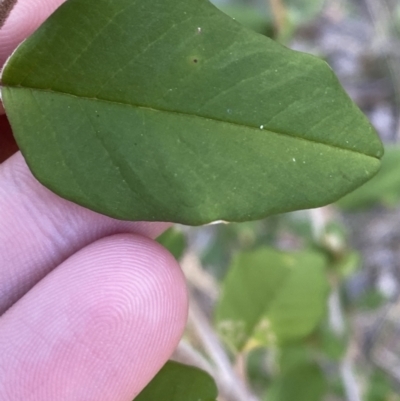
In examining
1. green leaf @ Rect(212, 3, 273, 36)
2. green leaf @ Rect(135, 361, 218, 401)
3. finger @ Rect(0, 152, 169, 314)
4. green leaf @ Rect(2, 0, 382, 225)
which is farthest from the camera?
green leaf @ Rect(212, 3, 273, 36)

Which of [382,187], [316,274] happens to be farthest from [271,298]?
[382,187]

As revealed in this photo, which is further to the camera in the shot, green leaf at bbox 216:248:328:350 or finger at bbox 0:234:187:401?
green leaf at bbox 216:248:328:350

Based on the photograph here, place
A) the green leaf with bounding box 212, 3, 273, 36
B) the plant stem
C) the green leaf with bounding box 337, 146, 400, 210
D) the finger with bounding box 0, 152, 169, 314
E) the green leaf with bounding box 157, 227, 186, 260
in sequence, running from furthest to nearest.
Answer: the green leaf with bounding box 212, 3, 273, 36 → the green leaf with bounding box 337, 146, 400, 210 → the green leaf with bounding box 157, 227, 186, 260 → the plant stem → the finger with bounding box 0, 152, 169, 314

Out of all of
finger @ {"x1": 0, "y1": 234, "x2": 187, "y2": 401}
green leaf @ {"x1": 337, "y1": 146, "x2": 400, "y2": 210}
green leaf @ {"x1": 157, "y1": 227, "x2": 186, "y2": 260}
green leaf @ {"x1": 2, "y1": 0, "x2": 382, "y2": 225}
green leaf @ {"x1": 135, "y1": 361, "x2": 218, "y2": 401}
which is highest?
green leaf @ {"x1": 2, "y1": 0, "x2": 382, "y2": 225}

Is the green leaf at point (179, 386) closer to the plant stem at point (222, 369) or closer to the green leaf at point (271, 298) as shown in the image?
the plant stem at point (222, 369)

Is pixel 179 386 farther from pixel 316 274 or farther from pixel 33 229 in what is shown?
pixel 316 274

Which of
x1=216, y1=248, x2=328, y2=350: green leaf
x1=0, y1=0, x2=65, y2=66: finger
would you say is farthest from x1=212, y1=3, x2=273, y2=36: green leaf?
x1=0, y1=0, x2=65, y2=66: finger

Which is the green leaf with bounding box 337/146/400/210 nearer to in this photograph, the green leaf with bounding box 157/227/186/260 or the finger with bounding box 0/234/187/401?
the green leaf with bounding box 157/227/186/260
